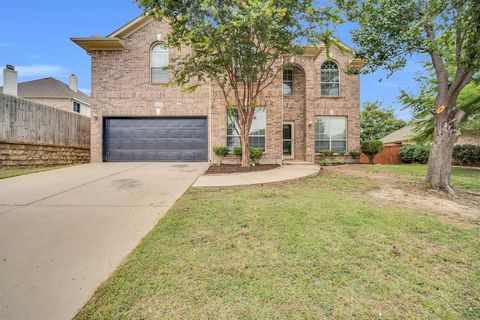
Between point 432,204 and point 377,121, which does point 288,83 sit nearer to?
point 432,204

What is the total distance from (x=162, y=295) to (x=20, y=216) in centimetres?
342

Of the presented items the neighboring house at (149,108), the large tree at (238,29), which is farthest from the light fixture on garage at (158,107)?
the large tree at (238,29)

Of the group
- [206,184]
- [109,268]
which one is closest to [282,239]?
[109,268]

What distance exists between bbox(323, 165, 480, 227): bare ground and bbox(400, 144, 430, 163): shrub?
1109cm

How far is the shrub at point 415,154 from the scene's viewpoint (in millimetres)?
15820

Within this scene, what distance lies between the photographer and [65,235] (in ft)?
10.4

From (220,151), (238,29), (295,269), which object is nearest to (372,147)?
(220,151)

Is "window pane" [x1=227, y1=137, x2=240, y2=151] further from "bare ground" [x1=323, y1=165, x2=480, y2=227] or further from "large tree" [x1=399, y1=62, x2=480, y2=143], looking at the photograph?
"large tree" [x1=399, y1=62, x2=480, y2=143]

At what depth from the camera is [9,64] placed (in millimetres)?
11594

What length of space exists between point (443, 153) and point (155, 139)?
1115 centimetres

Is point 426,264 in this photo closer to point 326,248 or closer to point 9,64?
point 326,248

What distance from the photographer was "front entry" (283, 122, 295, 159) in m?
13.9

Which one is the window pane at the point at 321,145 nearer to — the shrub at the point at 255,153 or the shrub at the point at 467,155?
the shrub at the point at 255,153

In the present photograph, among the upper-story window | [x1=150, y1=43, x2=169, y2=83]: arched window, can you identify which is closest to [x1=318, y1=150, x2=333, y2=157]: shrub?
the upper-story window
